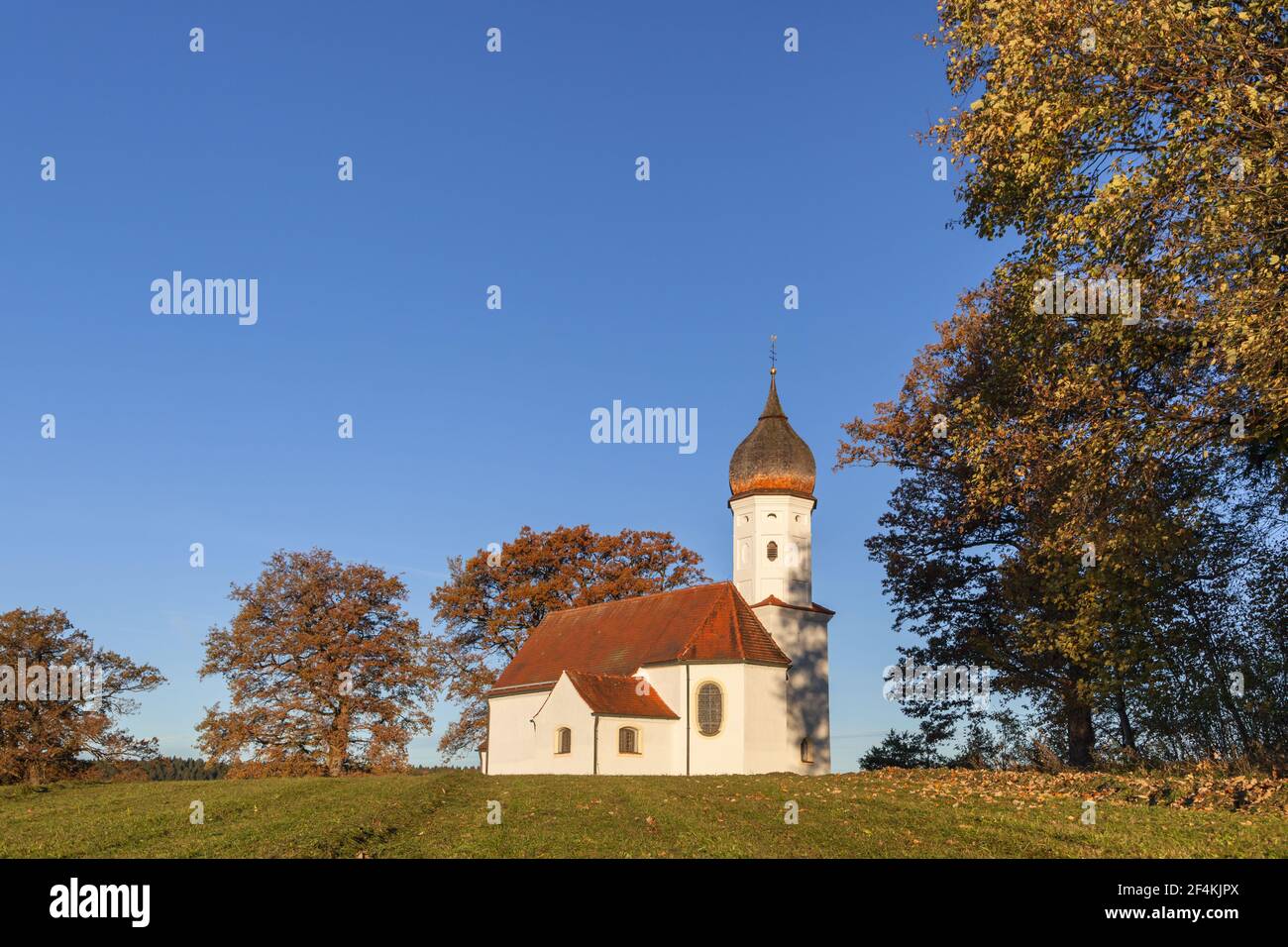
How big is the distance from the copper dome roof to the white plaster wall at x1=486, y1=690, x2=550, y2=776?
1208cm

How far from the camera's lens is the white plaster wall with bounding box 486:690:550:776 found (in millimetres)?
46188

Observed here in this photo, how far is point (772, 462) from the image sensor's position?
1839 inches

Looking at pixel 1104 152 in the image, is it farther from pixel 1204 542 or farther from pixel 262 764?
pixel 262 764

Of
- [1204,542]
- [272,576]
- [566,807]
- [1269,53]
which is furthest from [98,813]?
[272,576]

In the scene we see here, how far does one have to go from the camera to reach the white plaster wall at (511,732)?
4619 centimetres

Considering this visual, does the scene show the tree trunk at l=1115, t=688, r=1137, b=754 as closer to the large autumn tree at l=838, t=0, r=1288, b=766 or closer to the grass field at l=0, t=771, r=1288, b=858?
the large autumn tree at l=838, t=0, r=1288, b=766

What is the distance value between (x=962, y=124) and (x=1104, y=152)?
2.41 metres

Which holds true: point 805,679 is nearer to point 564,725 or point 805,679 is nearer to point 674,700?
point 674,700

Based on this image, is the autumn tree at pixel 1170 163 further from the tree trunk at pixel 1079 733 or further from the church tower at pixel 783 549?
the church tower at pixel 783 549

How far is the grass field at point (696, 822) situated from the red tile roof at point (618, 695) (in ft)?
62.5

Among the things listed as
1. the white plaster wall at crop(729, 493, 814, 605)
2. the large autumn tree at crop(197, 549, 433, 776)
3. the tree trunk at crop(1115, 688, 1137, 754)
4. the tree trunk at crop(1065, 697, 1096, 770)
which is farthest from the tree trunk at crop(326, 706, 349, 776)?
the tree trunk at crop(1115, 688, 1137, 754)

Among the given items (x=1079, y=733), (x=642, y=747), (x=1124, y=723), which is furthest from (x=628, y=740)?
(x=1124, y=723)

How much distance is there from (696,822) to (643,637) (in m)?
30.0

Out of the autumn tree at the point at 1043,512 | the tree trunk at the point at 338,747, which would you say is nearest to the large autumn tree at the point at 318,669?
the tree trunk at the point at 338,747
